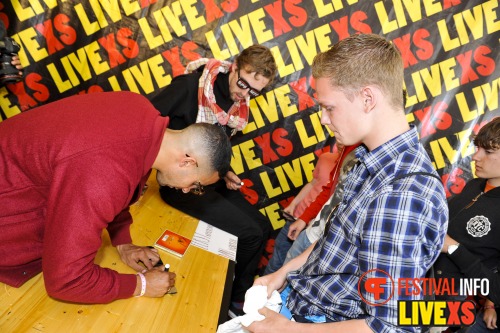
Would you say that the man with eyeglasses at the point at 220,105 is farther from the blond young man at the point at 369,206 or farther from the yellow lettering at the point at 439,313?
the yellow lettering at the point at 439,313

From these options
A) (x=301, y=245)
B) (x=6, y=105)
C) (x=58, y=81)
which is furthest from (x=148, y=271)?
(x=6, y=105)

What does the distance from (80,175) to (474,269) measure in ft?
5.08

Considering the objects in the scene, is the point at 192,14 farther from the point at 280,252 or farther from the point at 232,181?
the point at 280,252

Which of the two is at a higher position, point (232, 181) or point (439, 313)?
point (232, 181)

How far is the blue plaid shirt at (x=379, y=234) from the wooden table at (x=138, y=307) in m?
0.42

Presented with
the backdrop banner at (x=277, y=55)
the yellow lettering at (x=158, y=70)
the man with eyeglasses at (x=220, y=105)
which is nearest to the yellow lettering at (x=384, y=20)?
the backdrop banner at (x=277, y=55)

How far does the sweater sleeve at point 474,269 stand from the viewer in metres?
1.47

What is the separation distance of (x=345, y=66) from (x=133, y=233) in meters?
1.25

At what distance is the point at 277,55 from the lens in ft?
8.42

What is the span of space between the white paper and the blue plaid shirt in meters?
0.68

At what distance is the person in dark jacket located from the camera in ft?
5.03

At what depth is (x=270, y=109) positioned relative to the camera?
104 inches

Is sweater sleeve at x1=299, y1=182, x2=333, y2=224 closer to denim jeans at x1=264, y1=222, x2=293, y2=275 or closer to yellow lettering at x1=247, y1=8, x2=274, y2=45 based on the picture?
denim jeans at x1=264, y1=222, x2=293, y2=275

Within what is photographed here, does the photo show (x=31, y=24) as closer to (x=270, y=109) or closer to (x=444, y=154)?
(x=270, y=109)
